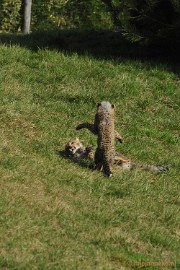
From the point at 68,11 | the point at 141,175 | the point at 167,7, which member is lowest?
the point at 68,11

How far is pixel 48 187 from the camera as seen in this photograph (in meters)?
9.00

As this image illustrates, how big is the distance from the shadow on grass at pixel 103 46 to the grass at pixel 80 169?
0.96 feet

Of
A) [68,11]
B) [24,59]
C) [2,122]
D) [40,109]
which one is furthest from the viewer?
[68,11]

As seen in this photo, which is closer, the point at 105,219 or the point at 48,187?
the point at 105,219

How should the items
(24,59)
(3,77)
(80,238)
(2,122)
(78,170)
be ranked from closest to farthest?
1. (80,238)
2. (78,170)
3. (2,122)
4. (3,77)
5. (24,59)

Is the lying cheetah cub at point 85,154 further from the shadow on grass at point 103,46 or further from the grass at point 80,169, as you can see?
the shadow on grass at point 103,46

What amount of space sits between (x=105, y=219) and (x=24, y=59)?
278 inches

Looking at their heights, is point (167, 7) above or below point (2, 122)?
above

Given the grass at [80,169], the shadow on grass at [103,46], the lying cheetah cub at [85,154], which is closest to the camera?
the grass at [80,169]

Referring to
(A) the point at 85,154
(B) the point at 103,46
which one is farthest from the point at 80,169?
(B) the point at 103,46

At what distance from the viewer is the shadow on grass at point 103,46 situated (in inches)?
607

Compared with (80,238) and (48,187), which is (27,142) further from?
(80,238)

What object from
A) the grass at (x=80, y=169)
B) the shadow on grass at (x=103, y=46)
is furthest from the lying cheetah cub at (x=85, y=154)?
the shadow on grass at (x=103, y=46)

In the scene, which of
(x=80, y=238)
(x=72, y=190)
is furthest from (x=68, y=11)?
(x=80, y=238)
